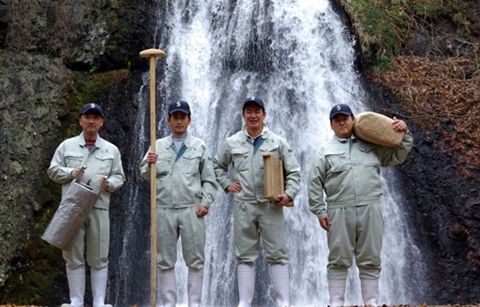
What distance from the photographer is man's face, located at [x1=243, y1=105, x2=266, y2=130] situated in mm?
6605

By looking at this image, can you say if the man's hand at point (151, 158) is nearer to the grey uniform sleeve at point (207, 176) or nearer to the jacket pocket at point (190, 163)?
the jacket pocket at point (190, 163)

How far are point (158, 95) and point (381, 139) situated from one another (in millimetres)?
6381

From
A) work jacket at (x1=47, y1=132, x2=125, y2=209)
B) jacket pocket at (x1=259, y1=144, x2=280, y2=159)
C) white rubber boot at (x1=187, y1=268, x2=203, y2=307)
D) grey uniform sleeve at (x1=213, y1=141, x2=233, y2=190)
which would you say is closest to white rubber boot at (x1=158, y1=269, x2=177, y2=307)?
white rubber boot at (x1=187, y1=268, x2=203, y2=307)

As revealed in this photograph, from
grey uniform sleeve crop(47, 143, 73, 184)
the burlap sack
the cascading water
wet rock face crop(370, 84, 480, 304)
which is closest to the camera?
the burlap sack

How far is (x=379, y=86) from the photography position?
12625mm

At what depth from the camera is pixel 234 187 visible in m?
6.53

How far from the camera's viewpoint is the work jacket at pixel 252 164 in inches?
255

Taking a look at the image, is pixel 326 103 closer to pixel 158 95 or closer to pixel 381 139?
pixel 158 95

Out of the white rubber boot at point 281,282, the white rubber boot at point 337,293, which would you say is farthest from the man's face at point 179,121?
the white rubber boot at point 337,293

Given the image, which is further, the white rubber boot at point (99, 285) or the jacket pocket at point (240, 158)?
the jacket pocket at point (240, 158)

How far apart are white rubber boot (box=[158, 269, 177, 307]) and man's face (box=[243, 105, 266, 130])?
5.13 ft

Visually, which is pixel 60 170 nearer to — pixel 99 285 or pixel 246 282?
pixel 99 285

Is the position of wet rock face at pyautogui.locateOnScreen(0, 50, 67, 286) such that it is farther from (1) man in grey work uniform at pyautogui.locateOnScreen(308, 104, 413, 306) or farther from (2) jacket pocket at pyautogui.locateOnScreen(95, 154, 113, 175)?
(1) man in grey work uniform at pyautogui.locateOnScreen(308, 104, 413, 306)

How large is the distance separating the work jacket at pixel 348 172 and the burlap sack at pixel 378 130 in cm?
16
